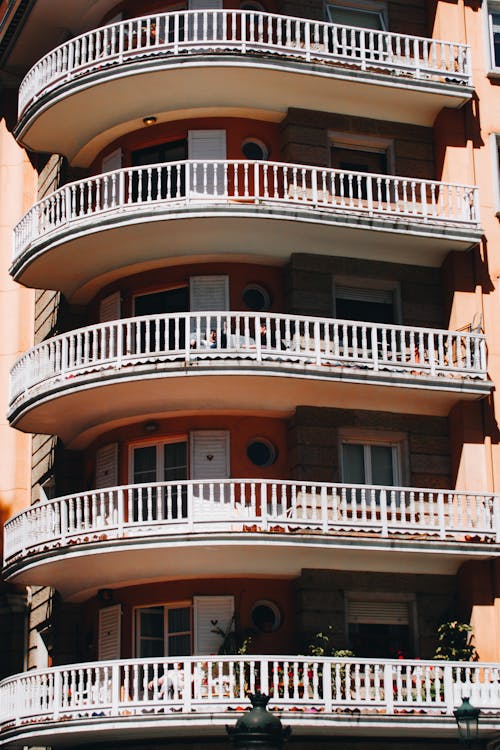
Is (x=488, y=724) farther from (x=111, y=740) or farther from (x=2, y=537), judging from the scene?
(x=2, y=537)

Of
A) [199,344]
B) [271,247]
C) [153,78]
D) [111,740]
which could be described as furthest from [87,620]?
[153,78]

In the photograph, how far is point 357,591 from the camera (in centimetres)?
3177

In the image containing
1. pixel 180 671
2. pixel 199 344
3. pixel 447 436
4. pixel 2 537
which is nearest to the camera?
pixel 180 671

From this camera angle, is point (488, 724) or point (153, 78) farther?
point (153, 78)

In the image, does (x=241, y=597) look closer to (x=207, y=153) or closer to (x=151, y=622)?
(x=151, y=622)

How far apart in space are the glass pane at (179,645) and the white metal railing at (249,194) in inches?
331

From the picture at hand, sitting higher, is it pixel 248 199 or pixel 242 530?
pixel 248 199

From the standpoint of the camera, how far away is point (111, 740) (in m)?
30.9

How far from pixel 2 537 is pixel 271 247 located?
31.7ft

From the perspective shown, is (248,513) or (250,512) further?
(248,513)

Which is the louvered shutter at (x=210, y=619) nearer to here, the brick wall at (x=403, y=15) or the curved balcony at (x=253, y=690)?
the curved balcony at (x=253, y=690)

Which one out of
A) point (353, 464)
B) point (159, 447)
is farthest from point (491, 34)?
point (159, 447)

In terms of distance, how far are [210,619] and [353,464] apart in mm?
4494

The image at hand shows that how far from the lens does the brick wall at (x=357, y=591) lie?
31172 mm
